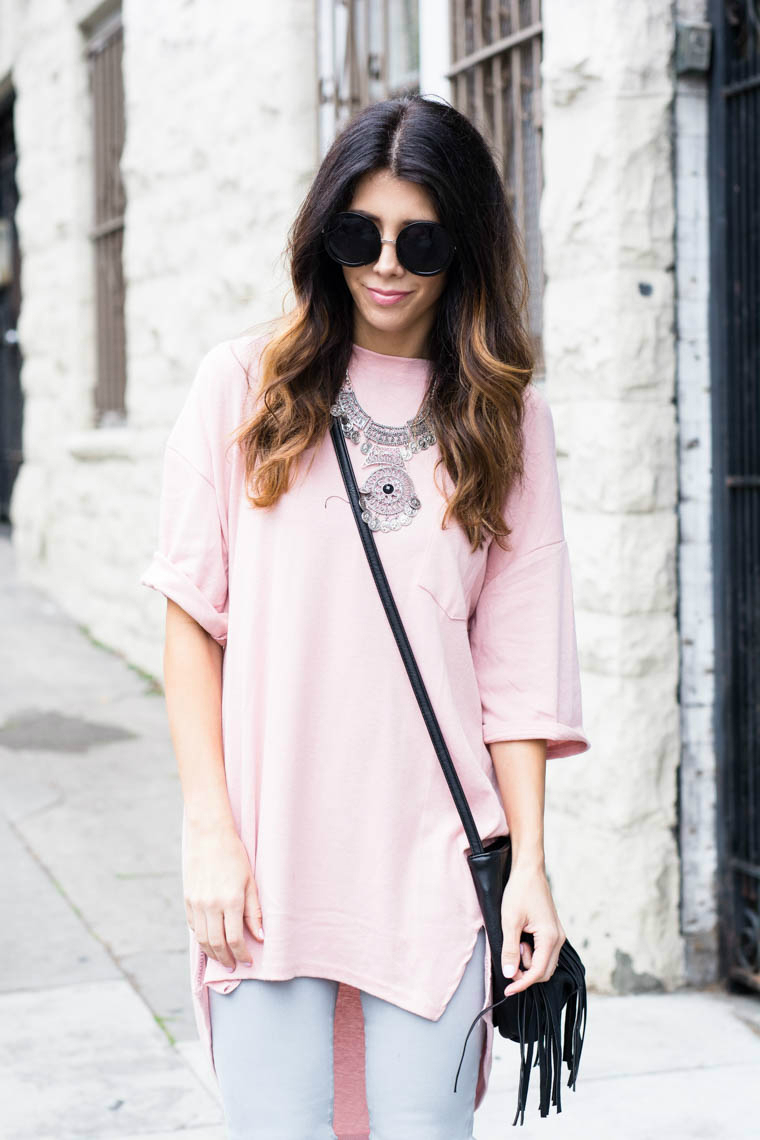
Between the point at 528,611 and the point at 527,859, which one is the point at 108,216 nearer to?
the point at 528,611

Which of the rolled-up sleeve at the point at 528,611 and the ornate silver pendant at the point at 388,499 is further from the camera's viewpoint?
the rolled-up sleeve at the point at 528,611

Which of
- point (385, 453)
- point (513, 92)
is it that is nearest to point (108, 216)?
point (513, 92)

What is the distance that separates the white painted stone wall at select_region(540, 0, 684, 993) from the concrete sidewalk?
0.36 metres

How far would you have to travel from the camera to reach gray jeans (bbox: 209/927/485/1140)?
6.14 ft

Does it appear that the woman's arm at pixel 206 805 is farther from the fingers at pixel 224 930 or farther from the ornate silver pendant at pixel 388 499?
the ornate silver pendant at pixel 388 499

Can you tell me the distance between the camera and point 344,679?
191cm

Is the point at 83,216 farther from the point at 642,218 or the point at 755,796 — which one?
the point at 755,796

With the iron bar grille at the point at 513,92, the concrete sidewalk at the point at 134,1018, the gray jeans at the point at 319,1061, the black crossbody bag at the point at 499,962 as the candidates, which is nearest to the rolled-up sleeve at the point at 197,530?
the black crossbody bag at the point at 499,962

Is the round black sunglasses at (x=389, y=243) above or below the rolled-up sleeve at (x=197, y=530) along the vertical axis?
above

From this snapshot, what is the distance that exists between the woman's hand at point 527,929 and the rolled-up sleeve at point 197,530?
51 cm

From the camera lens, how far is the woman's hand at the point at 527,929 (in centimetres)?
194

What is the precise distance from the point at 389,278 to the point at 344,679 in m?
0.53

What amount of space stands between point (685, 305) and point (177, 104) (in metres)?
3.87

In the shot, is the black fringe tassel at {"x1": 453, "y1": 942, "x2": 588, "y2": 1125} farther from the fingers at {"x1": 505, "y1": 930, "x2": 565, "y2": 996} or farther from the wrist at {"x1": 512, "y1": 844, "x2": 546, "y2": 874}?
the wrist at {"x1": 512, "y1": 844, "x2": 546, "y2": 874}
